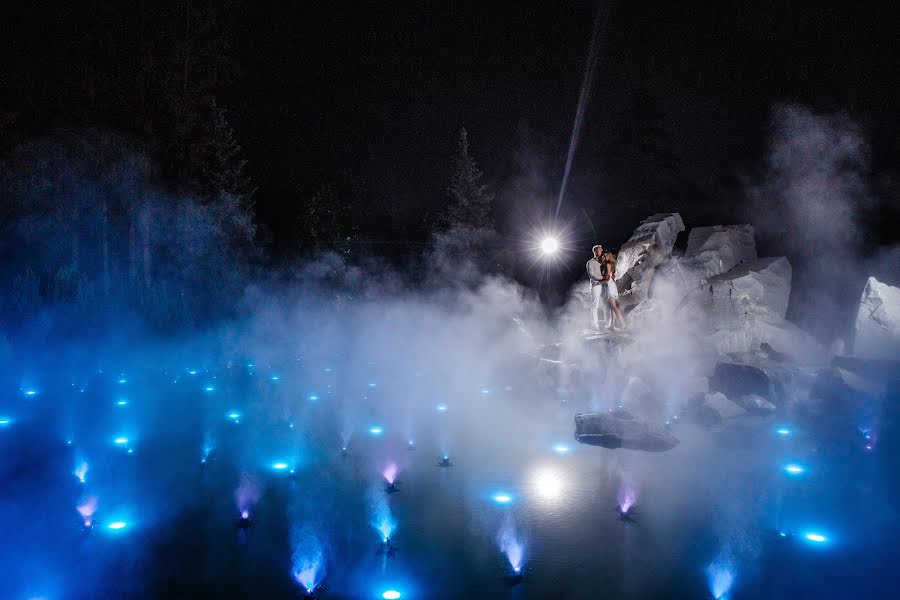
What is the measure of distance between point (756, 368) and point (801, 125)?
23.8ft

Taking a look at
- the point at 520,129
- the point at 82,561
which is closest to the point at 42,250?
the point at 82,561

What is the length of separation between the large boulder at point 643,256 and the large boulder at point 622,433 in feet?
23.0

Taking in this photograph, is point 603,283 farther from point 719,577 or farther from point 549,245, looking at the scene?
point 549,245

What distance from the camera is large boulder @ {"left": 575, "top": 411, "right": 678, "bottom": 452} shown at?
7797 millimetres

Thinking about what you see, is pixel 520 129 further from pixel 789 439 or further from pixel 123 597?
pixel 123 597

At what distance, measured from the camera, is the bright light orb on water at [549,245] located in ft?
74.1

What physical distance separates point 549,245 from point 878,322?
42.8 feet

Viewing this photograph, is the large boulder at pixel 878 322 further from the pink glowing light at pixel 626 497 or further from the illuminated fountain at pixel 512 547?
the illuminated fountain at pixel 512 547

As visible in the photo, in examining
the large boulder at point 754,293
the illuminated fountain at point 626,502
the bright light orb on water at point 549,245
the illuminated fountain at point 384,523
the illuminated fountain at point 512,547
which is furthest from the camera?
the bright light orb on water at point 549,245

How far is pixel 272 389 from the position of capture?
1148cm

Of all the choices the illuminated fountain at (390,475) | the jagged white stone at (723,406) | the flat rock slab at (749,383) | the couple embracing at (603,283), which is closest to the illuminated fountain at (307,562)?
the illuminated fountain at (390,475)

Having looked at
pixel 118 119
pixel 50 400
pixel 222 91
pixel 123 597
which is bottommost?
pixel 50 400

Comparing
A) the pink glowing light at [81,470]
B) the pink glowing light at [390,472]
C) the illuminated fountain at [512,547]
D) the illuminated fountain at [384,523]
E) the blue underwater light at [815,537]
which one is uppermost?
the blue underwater light at [815,537]

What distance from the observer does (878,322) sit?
10805mm
